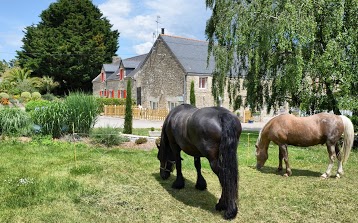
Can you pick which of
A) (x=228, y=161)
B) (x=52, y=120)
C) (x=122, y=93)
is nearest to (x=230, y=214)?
(x=228, y=161)

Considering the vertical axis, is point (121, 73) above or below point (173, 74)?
above

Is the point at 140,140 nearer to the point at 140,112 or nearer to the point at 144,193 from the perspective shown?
the point at 144,193

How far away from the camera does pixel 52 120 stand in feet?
44.3

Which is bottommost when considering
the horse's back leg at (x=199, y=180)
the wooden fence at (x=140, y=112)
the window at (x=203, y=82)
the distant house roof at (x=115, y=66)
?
the horse's back leg at (x=199, y=180)

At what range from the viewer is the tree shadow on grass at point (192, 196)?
6.14m

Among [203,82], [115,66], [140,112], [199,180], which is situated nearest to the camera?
[199,180]

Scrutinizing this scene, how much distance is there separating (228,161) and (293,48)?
10560 mm

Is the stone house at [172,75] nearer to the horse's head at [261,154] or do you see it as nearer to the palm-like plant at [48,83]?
the palm-like plant at [48,83]

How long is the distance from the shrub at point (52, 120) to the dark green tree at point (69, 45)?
1464 inches

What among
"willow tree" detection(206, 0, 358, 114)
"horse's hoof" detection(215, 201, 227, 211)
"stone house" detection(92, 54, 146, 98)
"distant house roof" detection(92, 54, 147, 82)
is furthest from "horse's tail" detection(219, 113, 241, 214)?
"distant house roof" detection(92, 54, 147, 82)

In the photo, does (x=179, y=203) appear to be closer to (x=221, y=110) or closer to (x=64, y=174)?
(x=221, y=110)

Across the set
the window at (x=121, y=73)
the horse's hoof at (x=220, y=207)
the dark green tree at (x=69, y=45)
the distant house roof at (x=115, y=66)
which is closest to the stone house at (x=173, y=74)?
the window at (x=121, y=73)

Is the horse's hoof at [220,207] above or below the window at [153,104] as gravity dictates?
below

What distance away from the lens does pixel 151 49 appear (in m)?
35.9
